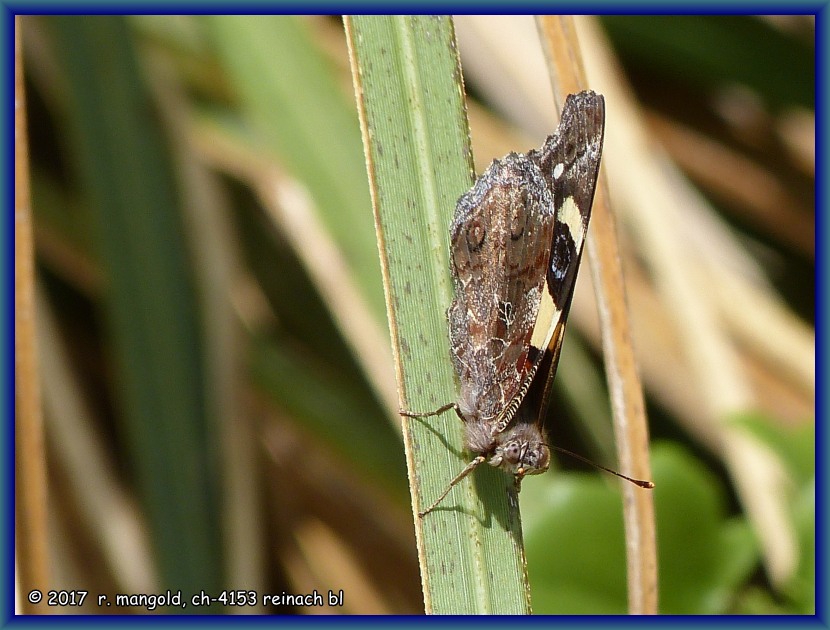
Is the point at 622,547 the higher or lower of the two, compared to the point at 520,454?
lower

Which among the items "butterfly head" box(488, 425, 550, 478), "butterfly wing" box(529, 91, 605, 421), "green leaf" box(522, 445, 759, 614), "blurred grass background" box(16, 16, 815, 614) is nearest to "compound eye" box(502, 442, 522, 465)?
"butterfly head" box(488, 425, 550, 478)

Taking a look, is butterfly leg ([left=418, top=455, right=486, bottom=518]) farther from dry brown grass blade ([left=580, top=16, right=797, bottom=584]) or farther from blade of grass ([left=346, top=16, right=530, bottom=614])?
dry brown grass blade ([left=580, top=16, right=797, bottom=584])

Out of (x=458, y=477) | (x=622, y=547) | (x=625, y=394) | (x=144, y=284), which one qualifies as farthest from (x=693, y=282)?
(x=144, y=284)

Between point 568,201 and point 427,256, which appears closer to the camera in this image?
point 427,256

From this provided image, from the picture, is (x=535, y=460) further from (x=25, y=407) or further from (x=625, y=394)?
(x=25, y=407)

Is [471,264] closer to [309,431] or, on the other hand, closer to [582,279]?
[582,279]

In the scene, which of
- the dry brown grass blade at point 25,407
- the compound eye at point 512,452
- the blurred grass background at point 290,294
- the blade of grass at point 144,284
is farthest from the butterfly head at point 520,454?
the blade of grass at point 144,284
